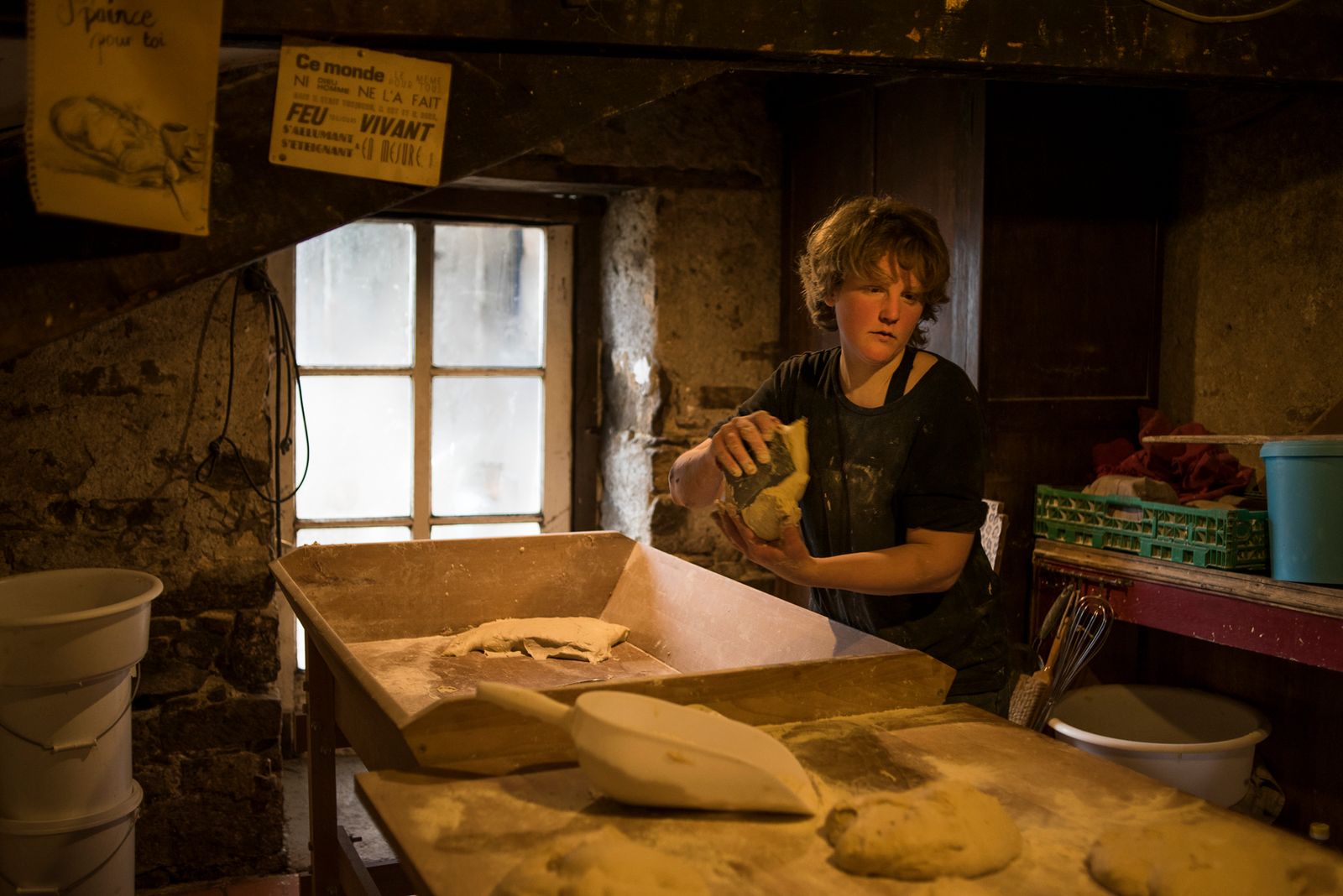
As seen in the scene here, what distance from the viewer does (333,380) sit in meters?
3.57

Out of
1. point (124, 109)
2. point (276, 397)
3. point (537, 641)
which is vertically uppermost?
point (124, 109)

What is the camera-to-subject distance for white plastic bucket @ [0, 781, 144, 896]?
242cm

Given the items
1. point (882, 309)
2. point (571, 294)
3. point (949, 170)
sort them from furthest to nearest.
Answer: point (571, 294)
point (949, 170)
point (882, 309)

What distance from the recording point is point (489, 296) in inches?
147

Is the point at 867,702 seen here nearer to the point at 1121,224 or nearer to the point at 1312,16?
the point at 1312,16

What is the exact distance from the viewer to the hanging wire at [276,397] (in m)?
2.98

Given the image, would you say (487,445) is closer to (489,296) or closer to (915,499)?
(489,296)

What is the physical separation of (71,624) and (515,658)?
0.89m

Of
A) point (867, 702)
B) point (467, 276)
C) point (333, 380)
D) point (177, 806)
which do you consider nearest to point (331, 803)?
point (177, 806)

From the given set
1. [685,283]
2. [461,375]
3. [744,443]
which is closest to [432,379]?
[461,375]

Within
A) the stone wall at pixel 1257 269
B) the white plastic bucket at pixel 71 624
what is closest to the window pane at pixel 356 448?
the white plastic bucket at pixel 71 624

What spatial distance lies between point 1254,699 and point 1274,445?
84 centimetres

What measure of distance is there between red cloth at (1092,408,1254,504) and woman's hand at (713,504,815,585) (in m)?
1.28

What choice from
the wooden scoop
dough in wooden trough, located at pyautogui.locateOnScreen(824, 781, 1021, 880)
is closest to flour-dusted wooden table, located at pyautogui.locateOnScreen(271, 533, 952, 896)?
the wooden scoop
